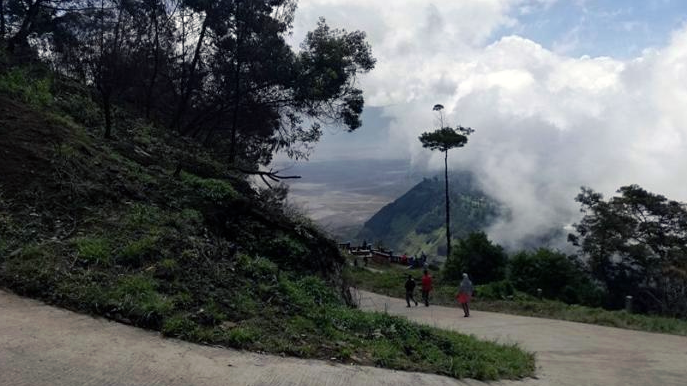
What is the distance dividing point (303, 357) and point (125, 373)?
170 centimetres

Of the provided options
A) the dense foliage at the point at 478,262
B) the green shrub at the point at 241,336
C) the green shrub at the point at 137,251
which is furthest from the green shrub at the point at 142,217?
the dense foliage at the point at 478,262

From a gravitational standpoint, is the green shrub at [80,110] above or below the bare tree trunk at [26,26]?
below

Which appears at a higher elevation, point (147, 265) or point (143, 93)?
point (143, 93)

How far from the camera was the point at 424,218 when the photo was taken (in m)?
111

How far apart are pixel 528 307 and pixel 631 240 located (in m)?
17.4

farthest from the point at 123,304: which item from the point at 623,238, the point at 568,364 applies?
the point at 623,238

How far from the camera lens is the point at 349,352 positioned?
18.1 ft

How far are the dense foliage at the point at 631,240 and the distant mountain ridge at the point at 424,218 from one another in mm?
64575

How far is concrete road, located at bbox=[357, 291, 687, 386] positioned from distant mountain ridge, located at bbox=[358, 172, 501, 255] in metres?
84.0

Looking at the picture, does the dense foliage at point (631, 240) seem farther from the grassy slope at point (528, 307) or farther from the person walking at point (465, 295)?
the person walking at point (465, 295)

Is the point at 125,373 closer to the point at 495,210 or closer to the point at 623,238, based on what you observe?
the point at 623,238

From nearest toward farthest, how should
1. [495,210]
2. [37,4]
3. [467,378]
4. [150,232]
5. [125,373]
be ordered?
1. [125,373]
2. [467,378]
3. [150,232]
4. [37,4]
5. [495,210]

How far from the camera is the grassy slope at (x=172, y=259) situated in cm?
534

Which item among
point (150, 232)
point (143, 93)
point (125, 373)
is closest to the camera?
point (125, 373)
